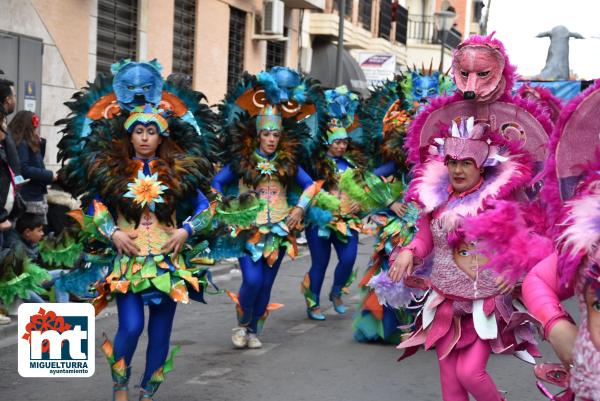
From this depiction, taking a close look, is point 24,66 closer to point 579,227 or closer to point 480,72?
point 480,72

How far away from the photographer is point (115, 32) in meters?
17.9

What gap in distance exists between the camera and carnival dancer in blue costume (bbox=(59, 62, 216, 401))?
20.5 feet

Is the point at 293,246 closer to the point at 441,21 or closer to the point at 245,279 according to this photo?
the point at 245,279

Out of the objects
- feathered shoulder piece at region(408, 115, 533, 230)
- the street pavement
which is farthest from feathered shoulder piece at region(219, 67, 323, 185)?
feathered shoulder piece at region(408, 115, 533, 230)

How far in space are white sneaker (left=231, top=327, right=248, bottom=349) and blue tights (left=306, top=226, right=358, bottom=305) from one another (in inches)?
71.4

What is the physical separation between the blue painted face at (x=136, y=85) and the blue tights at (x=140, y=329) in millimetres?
1194

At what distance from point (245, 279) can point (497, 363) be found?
214 centimetres

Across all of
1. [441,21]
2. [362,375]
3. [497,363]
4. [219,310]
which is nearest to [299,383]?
[362,375]

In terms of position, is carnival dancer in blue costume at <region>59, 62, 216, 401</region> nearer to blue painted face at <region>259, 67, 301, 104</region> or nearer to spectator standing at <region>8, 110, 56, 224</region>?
blue painted face at <region>259, 67, 301, 104</region>

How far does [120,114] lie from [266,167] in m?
2.39

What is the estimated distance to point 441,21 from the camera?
29.4m

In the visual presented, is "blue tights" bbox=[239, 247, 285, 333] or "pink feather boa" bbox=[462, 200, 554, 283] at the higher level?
"pink feather boa" bbox=[462, 200, 554, 283]

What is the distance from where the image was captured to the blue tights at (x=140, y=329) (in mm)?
6184

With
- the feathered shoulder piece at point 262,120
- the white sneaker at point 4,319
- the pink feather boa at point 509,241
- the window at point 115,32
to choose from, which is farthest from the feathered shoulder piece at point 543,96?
the window at point 115,32
